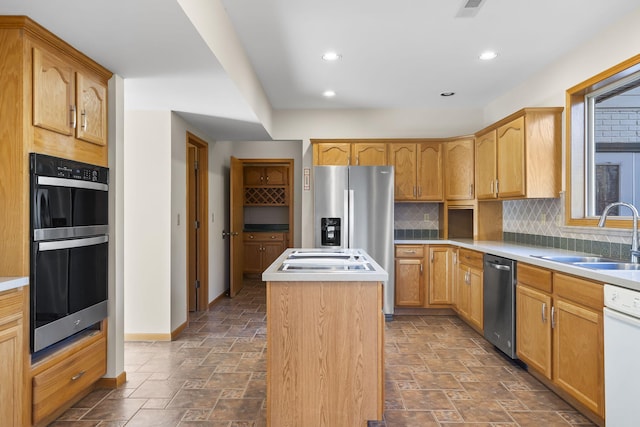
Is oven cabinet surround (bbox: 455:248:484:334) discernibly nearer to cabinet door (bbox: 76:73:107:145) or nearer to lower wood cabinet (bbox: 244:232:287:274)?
cabinet door (bbox: 76:73:107:145)

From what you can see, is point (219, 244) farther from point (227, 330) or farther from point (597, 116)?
point (597, 116)

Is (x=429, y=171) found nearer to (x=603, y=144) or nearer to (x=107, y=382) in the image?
(x=603, y=144)

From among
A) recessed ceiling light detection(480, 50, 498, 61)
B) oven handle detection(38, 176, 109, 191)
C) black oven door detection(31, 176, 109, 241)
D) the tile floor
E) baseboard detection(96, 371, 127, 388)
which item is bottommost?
the tile floor

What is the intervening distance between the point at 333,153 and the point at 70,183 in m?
3.07

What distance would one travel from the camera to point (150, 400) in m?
2.56

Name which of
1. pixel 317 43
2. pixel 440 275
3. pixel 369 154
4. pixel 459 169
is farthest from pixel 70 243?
pixel 459 169

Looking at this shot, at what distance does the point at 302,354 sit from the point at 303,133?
367 cm

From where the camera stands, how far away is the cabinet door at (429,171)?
4.88 m

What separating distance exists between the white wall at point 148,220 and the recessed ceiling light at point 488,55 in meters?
2.87

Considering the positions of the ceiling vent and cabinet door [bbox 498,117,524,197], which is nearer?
the ceiling vent

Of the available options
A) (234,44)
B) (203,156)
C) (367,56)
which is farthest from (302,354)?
(203,156)

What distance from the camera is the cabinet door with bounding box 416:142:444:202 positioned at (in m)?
4.88

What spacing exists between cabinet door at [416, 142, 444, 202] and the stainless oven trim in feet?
11.4

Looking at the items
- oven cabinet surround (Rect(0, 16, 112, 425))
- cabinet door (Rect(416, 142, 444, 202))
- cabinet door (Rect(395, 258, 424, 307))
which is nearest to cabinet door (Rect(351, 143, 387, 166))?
cabinet door (Rect(416, 142, 444, 202))
